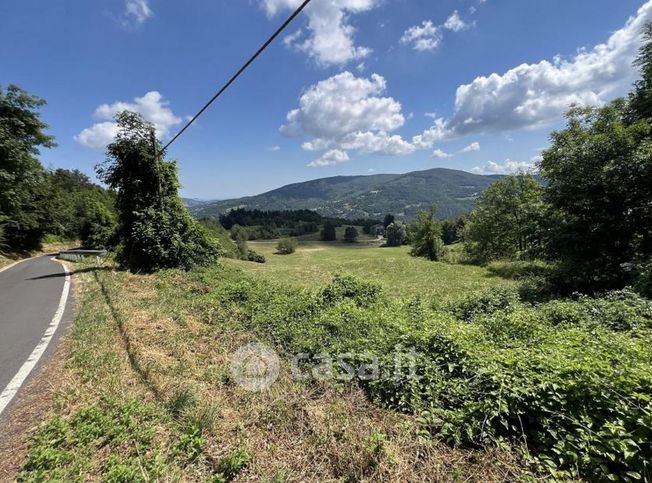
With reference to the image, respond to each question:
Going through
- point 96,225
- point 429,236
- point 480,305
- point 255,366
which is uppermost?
point 96,225

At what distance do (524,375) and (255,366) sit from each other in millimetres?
4346

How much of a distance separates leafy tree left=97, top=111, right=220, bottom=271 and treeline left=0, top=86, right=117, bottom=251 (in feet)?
33.0

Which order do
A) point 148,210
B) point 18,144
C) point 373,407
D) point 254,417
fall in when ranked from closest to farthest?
point 254,417 → point 373,407 → point 148,210 → point 18,144

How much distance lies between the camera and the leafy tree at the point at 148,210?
610 inches

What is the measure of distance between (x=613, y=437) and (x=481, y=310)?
6550 millimetres

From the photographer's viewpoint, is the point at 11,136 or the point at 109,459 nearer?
the point at 109,459

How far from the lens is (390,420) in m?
4.14

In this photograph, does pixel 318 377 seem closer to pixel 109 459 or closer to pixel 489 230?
pixel 109 459

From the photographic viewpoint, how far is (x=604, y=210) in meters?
12.3

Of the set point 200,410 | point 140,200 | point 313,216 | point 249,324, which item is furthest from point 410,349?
point 313,216

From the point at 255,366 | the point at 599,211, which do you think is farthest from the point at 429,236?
the point at 255,366

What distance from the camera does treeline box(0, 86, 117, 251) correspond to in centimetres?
2345

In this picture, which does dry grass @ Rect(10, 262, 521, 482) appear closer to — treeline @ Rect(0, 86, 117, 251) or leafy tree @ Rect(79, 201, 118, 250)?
treeline @ Rect(0, 86, 117, 251)

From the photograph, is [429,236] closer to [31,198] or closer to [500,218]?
[500,218]
